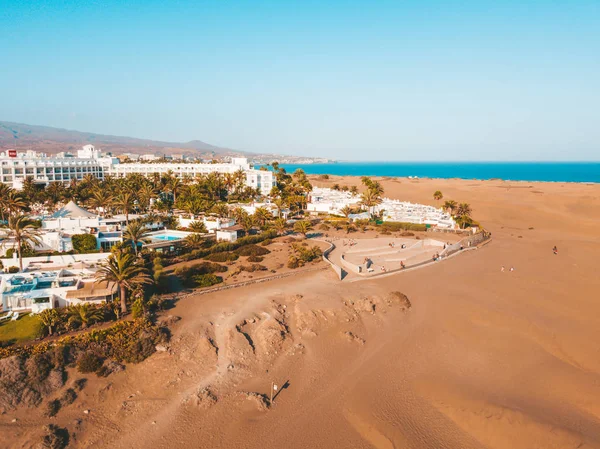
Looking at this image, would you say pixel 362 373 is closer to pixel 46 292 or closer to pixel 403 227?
pixel 46 292

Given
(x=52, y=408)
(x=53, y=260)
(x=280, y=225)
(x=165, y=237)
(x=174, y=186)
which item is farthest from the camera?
(x=174, y=186)

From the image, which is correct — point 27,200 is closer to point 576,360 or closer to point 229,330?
point 229,330

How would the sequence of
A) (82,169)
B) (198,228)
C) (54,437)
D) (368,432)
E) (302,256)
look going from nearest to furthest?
1. (54,437)
2. (368,432)
3. (302,256)
4. (198,228)
5. (82,169)

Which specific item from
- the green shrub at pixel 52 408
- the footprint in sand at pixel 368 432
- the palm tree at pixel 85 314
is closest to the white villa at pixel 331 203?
the palm tree at pixel 85 314

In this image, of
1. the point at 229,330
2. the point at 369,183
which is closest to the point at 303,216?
the point at 369,183

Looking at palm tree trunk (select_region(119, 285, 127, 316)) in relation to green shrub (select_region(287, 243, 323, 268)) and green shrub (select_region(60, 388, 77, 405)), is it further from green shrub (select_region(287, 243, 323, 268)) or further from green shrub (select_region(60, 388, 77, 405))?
green shrub (select_region(287, 243, 323, 268))

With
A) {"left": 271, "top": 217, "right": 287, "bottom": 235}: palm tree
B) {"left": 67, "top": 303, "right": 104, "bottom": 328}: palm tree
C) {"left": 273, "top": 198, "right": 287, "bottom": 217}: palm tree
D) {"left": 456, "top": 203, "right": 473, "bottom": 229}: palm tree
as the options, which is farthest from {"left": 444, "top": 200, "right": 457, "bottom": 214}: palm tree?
{"left": 67, "top": 303, "right": 104, "bottom": 328}: palm tree

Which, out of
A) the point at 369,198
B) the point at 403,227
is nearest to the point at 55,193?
the point at 369,198
